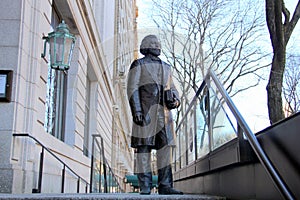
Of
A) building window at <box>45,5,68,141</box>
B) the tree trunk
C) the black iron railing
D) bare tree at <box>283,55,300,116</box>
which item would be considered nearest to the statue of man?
the tree trunk

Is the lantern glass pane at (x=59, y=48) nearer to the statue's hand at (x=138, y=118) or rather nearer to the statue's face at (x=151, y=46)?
the statue's face at (x=151, y=46)

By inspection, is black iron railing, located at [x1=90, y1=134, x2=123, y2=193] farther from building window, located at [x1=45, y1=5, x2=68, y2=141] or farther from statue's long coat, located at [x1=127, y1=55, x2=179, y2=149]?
statue's long coat, located at [x1=127, y1=55, x2=179, y2=149]

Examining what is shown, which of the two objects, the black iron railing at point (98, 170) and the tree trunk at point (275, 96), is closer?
the tree trunk at point (275, 96)

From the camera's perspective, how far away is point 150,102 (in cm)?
475

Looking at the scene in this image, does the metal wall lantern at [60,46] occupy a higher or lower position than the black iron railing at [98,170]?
higher

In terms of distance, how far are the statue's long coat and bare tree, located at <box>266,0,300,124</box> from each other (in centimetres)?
336

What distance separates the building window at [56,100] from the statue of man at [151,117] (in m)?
4.13

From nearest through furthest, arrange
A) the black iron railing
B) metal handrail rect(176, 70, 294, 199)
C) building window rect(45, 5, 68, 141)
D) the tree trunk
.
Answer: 1. metal handrail rect(176, 70, 294, 199)
2. the tree trunk
3. building window rect(45, 5, 68, 141)
4. the black iron railing

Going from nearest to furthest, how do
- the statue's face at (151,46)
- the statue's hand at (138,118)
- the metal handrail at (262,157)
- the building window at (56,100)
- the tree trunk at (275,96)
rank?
the metal handrail at (262,157)
the statue's hand at (138,118)
the statue's face at (151,46)
the tree trunk at (275,96)
the building window at (56,100)

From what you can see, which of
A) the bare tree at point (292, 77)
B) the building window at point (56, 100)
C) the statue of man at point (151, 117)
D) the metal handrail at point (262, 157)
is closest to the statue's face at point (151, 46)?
the statue of man at point (151, 117)

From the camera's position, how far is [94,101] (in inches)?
569

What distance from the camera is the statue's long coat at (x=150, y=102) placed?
186 inches

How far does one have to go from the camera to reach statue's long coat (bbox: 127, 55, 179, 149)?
472cm

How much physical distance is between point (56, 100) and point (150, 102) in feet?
17.2
